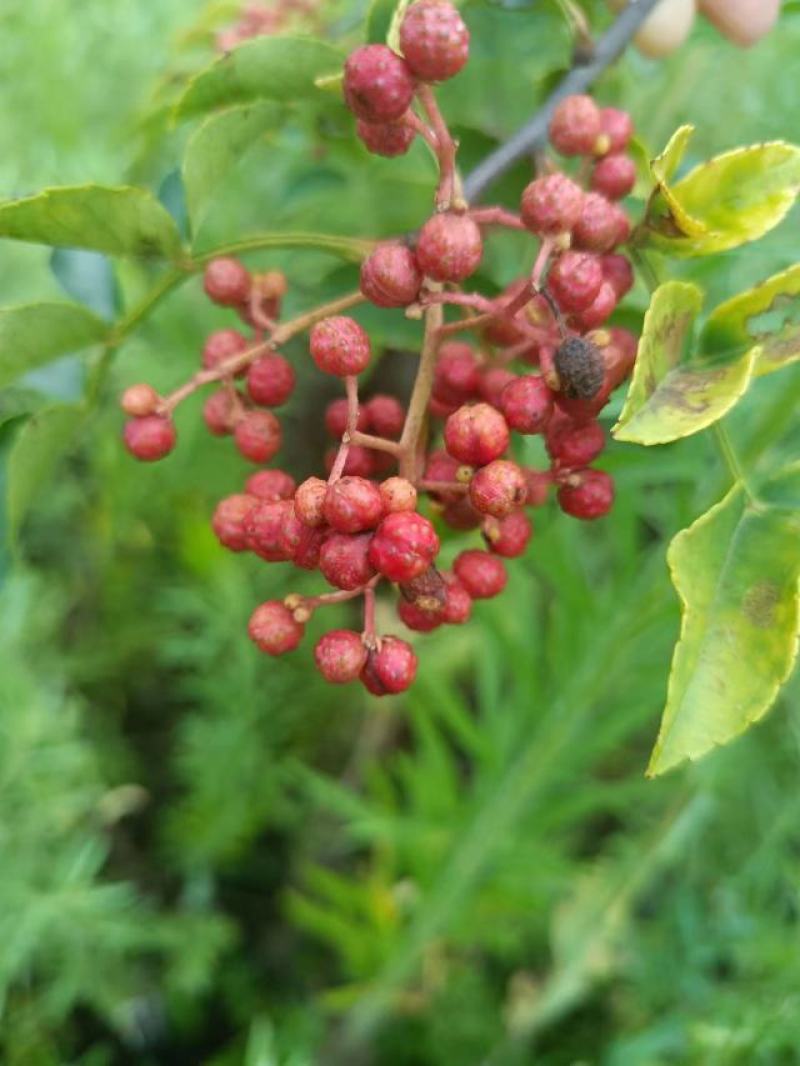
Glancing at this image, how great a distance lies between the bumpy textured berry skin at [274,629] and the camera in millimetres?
430

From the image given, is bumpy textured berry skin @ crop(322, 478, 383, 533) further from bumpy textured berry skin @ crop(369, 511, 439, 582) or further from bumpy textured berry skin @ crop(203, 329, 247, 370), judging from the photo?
bumpy textured berry skin @ crop(203, 329, 247, 370)

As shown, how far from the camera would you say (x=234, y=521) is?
449 mm

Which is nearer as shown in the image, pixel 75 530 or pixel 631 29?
pixel 631 29

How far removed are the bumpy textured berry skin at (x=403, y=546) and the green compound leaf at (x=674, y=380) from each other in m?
0.07

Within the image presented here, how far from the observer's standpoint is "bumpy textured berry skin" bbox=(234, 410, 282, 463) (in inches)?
18.4

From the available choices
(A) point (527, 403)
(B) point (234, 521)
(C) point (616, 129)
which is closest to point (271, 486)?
(B) point (234, 521)

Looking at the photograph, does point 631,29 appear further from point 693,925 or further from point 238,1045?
point 238,1045

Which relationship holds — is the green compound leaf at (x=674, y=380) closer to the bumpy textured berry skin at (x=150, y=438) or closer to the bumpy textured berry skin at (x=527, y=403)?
the bumpy textured berry skin at (x=527, y=403)

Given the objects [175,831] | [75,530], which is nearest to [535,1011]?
[175,831]

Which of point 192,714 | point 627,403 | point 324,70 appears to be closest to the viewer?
point 627,403

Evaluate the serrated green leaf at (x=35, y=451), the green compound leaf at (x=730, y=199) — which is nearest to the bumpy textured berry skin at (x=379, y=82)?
the green compound leaf at (x=730, y=199)

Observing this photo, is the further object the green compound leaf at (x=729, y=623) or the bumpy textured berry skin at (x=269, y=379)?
the bumpy textured berry skin at (x=269, y=379)

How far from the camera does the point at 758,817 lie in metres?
0.97

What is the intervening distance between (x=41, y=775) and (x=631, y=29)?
2.41ft
